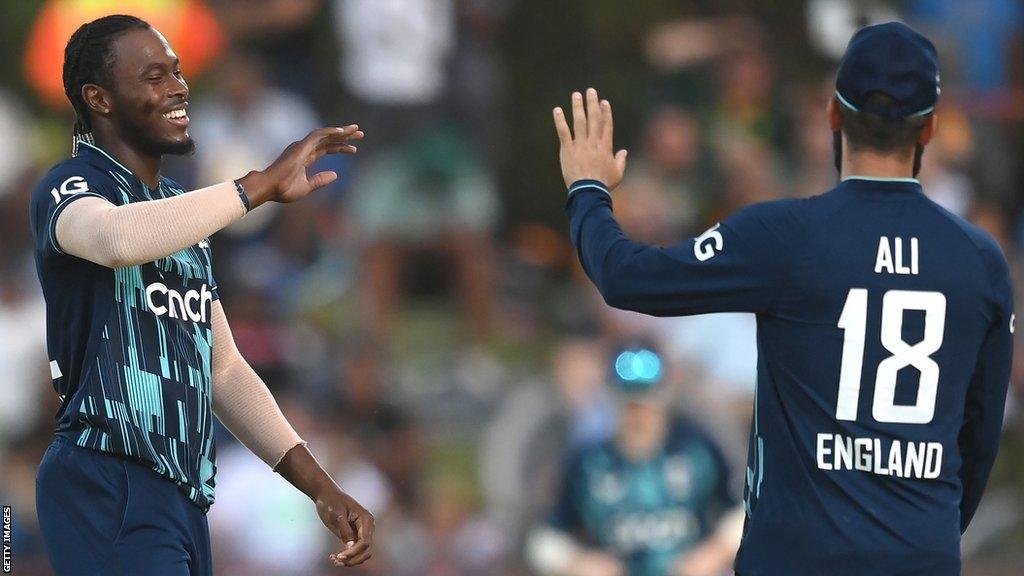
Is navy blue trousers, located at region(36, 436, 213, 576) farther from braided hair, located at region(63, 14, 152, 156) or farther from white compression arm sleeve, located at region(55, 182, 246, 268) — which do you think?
braided hair, located at region(63, 14, 152, 156)

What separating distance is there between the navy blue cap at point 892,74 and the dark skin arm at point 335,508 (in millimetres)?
1604

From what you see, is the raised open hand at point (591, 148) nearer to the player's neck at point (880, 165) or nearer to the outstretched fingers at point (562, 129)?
the outstretched fingers at point (562, 129)

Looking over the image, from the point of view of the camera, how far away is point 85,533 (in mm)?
3559

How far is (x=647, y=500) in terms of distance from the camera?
694 cm

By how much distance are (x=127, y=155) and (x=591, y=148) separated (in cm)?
115

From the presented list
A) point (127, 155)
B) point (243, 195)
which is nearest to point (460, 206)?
point (127, 155)

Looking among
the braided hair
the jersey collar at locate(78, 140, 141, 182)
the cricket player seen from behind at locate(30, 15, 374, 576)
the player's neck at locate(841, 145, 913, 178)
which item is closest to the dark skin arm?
the cricket player seen from behind at locate(30, 15, 374, 576)

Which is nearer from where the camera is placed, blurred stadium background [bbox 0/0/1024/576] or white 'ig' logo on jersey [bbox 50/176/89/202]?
white 'ig' logo on jersey [bbox 50/176/89/202]

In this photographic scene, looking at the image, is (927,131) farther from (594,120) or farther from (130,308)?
(130,308)

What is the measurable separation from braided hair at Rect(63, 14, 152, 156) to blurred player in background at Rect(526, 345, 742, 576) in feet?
12.2

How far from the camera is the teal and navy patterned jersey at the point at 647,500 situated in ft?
22.5

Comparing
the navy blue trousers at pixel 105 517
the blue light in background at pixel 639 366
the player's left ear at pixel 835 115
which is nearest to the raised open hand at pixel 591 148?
the player's left ear at pixel 835 115

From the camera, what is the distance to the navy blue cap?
11.4 feet

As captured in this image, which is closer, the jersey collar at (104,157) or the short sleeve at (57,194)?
the short sleeve at (57,194)
